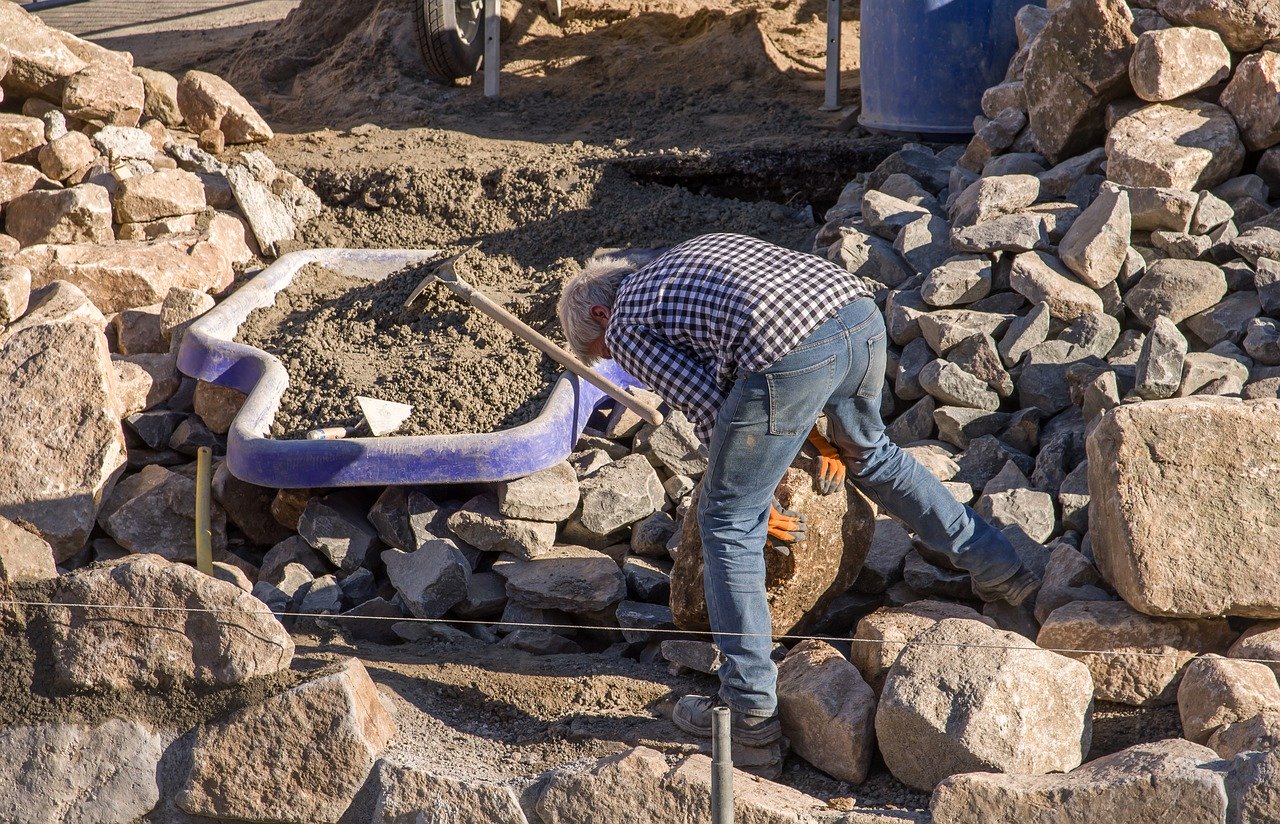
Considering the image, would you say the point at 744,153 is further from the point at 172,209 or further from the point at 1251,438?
the point at 1251,438

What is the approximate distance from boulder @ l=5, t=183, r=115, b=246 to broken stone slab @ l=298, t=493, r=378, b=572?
249 centimetres

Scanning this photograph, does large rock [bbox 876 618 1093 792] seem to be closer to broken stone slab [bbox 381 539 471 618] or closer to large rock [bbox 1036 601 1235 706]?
large rock [bbox 1036 601 1235 706]

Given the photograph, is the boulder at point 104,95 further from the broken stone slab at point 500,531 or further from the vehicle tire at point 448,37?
the broken stone slab at point 500,531

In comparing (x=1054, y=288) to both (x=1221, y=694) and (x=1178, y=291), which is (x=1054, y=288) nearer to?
(x=1178, y=291)

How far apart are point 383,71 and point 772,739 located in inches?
249

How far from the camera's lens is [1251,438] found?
2.86 metres

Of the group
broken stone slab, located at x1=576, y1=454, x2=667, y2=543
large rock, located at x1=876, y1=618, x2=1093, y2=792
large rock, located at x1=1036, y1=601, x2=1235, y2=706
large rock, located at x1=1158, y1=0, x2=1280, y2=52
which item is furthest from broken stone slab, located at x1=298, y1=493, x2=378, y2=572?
large rock, located at x1=1158, y1=0, x2=1280, y2=52

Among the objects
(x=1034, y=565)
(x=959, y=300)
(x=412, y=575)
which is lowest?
(x=412, y=575)

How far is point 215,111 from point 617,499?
3.94 m

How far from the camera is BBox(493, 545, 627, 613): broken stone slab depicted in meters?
3.63

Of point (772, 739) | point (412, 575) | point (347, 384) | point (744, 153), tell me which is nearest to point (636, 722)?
point (772, 739)

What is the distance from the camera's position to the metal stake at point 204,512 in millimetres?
3977

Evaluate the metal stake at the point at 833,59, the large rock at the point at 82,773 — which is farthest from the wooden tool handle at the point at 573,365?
the metal stake at the point at 833,59

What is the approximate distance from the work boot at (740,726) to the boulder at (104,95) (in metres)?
4.86
